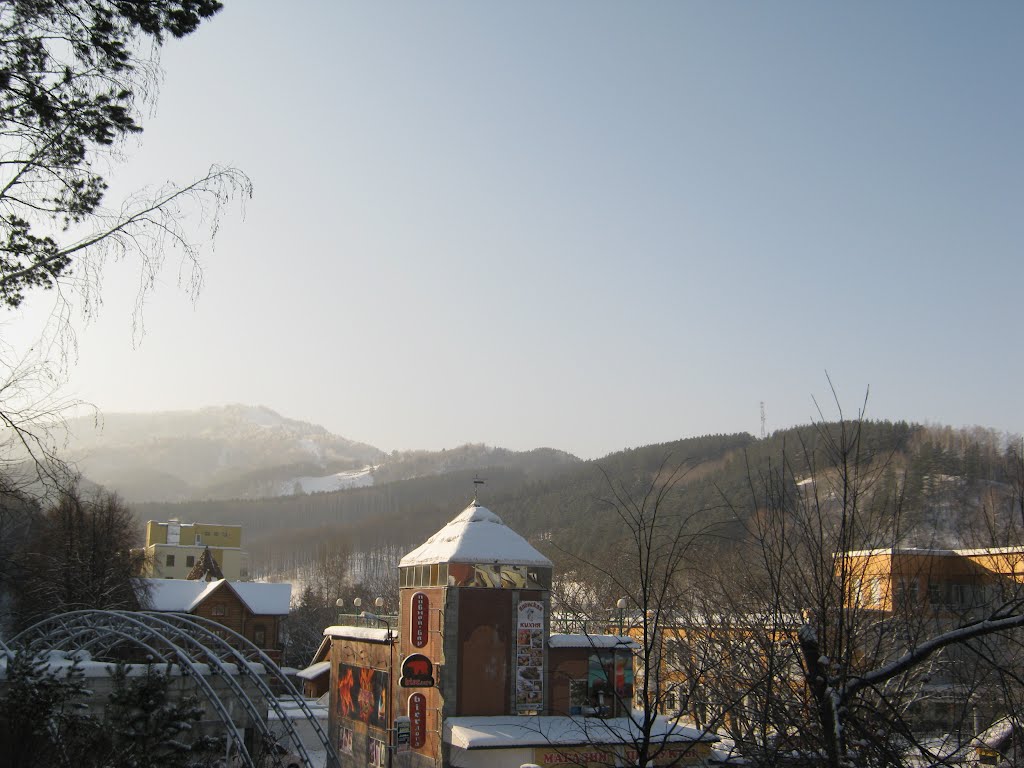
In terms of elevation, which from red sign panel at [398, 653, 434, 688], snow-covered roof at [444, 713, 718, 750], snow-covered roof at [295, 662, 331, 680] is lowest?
snow-covered roof at [295, 662, 331, 680]

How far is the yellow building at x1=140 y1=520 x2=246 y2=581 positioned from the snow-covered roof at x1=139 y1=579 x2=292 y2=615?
91.2 ft

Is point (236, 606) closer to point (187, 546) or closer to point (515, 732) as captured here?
point (515, 732)

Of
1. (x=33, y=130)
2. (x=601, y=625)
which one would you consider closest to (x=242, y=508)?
(x=601, y=625)

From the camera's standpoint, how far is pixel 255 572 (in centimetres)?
13038

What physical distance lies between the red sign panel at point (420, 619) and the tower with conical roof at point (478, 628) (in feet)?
0.10

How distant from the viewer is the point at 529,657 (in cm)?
2728

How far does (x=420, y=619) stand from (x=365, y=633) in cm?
530

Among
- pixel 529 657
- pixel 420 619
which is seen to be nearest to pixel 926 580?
pixel 529 657

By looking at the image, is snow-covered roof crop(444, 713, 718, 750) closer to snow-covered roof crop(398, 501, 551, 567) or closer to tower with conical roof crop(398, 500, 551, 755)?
tower with conical roof crop(398, 500, 551, 755)

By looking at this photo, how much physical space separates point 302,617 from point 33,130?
2589 inches

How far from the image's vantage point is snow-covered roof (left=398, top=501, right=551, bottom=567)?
2717cm

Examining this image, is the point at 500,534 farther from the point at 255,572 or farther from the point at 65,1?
the point at 255,572

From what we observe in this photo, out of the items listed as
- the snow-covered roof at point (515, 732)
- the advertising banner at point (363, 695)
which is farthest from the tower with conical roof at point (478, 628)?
the advertising banner at point (363, 695)

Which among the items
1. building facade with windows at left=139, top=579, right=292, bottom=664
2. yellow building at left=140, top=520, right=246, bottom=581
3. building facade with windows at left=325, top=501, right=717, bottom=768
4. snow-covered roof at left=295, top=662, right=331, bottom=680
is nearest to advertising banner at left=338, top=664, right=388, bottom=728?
building facade with windows at left=325, top=501, right=717, bottom=768
